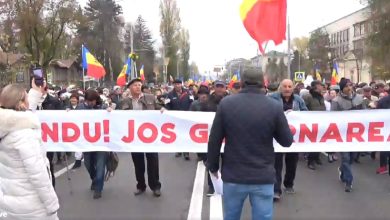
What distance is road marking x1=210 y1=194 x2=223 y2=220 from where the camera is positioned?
6312 millimetres

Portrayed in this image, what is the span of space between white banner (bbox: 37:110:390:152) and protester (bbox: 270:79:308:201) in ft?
0.90

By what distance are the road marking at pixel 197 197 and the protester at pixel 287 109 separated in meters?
1.14

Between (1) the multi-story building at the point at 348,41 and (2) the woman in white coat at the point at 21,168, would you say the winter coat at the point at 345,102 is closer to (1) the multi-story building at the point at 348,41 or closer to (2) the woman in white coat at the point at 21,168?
(2) the woman in white coat at the point at 21,168

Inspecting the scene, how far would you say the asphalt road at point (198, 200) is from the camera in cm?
646

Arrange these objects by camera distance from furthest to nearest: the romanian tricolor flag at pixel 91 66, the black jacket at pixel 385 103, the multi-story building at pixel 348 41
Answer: the multi-story building at pixel 348 41 < the romanian tricolor flag at pixel 91 66 < the black jacket at pixel 385 103

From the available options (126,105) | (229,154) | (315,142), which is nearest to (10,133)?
(229,154)

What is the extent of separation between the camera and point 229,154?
4.01m

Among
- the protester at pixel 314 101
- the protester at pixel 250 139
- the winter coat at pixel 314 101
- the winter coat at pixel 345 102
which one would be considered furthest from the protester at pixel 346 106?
the protester at pixel 250 139

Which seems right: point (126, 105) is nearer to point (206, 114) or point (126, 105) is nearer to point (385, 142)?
point (206, 114)

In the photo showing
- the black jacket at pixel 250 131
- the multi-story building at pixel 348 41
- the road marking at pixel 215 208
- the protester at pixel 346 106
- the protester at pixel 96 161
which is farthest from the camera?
the multi-story building at pixel 348 41

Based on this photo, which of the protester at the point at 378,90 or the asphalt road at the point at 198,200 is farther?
the protester at the point at 378,90

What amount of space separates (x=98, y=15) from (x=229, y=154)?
74.0 metres

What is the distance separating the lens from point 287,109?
7332 mm

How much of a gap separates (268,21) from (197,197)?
9.84 ft
